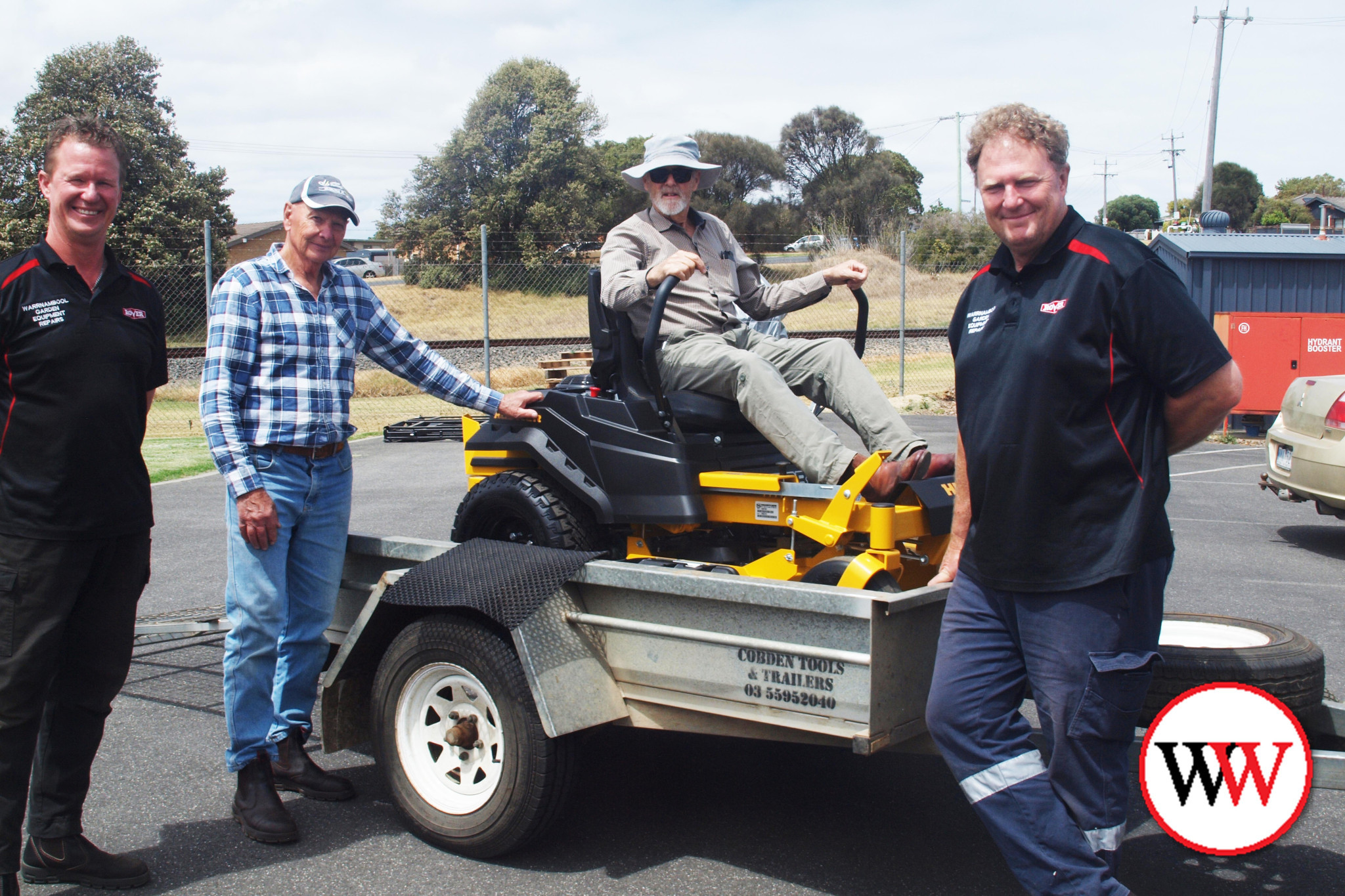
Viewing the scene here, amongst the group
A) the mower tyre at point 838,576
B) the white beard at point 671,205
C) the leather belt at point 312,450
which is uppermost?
the white beard at point 671,205

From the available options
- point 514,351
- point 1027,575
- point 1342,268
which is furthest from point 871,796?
point 1342,268

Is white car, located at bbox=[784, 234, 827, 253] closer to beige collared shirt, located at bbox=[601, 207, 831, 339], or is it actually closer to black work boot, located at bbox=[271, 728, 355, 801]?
beige collared shirt, located at bbox=[601, 207, 831, 339]

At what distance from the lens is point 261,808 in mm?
3494

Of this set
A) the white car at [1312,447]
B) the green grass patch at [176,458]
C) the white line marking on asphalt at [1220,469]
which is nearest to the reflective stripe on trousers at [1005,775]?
the white car at [1312,447]

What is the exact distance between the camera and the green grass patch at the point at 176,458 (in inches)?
473

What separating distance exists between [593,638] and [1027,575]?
129 centimetres

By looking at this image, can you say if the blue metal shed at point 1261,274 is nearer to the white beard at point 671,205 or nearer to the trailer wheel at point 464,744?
the white beard at point 671,205

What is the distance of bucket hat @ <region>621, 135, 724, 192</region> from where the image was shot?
4.66m

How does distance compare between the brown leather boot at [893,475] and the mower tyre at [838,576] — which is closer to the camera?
the mower tyre at [838,576]

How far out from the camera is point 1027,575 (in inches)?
99.1

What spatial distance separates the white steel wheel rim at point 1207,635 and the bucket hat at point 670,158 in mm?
2467

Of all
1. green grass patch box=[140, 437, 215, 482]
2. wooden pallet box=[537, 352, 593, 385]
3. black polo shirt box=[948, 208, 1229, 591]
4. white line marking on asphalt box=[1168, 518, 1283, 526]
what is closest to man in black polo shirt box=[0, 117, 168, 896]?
black polo shirt box=[948, 208, 1229, 591]

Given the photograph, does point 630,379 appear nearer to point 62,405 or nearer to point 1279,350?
point 62,405
